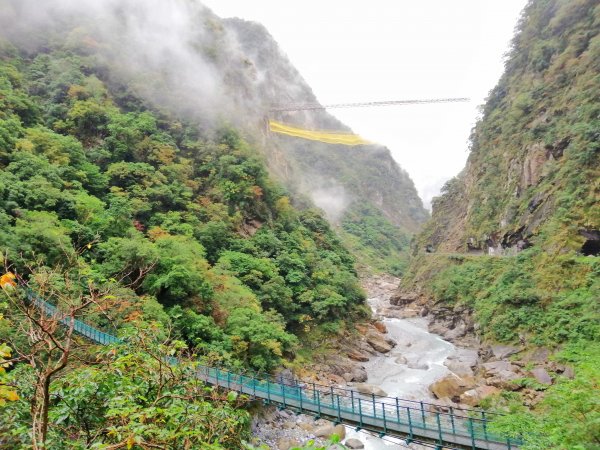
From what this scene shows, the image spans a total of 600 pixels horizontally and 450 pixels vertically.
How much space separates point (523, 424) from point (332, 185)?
93.0m

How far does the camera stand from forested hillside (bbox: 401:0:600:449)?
13.5 metres

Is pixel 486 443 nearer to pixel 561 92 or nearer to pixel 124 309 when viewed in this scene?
pixel 124 309

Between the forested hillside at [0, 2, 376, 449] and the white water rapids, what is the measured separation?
349cm

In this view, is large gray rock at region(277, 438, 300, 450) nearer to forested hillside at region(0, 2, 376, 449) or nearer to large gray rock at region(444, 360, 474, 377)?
forested hillside at region(0, 2, 376, 449)

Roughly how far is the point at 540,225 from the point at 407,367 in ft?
40.1

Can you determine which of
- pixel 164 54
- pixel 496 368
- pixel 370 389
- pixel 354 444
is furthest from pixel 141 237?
pixel 164 54

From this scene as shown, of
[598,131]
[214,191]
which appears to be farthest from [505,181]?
[214,191]

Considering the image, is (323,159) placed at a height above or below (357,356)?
above

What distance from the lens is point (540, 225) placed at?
24422mm

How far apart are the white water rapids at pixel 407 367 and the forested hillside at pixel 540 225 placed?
2906 millimetres

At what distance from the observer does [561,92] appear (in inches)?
1121

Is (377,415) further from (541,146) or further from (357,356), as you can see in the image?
(541,146)

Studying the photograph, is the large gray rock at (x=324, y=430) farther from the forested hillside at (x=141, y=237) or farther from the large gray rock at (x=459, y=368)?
the large gray rock at (x=459, y=368)

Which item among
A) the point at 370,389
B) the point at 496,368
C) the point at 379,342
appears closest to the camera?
the point at 496,368
